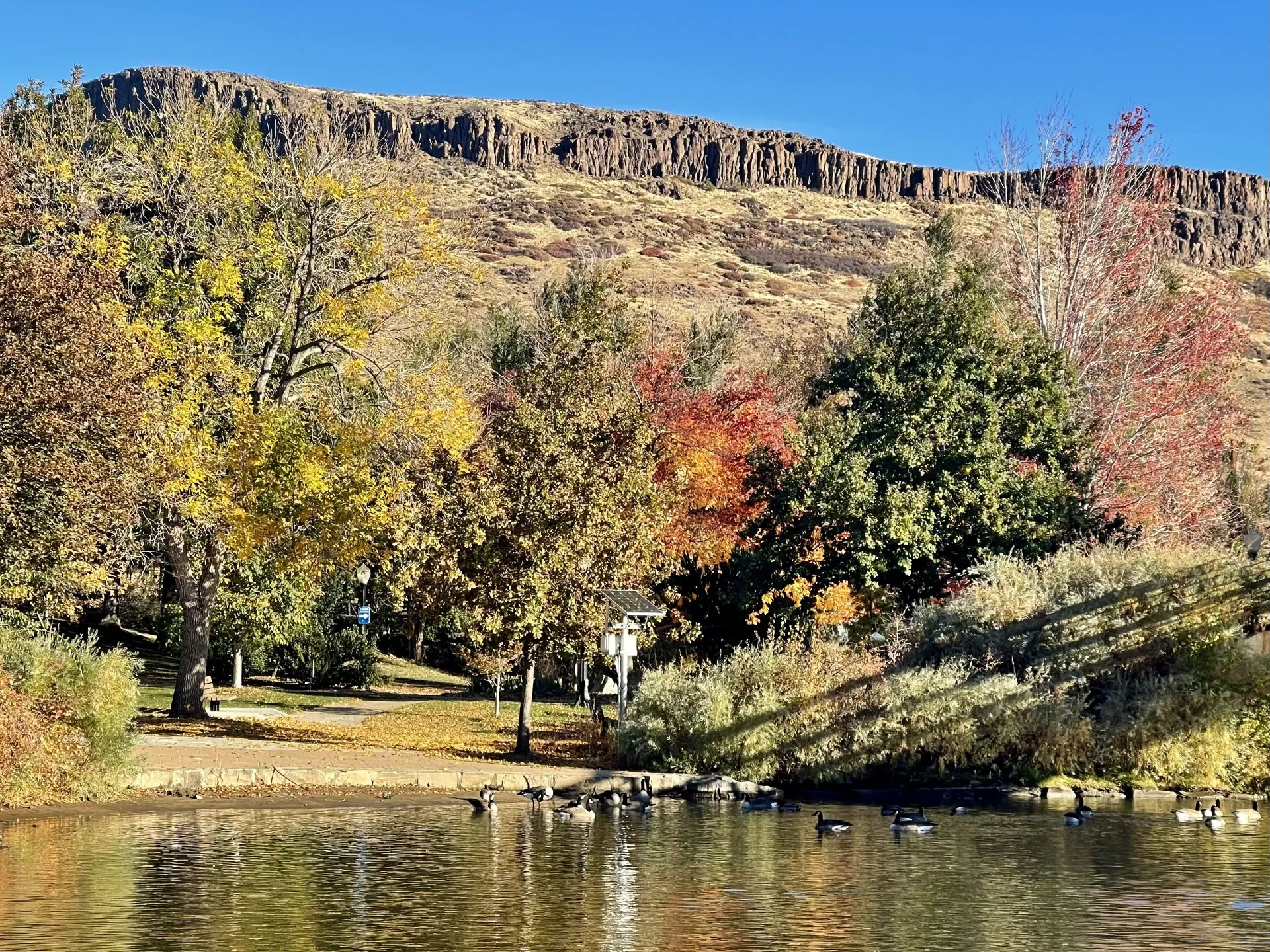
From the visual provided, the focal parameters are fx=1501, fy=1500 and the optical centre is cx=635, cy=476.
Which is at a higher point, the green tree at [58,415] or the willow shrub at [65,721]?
the green tree at [58,415]

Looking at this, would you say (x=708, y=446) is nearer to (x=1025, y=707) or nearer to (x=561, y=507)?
(x=561, y=507)

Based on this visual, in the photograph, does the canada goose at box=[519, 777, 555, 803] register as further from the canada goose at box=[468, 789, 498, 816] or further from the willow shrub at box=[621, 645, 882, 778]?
the willow shrub at box=[621, 645, 882, 778]

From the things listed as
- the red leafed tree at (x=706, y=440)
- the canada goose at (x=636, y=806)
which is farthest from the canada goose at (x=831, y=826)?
the red leafed tree at (x=706, y=440)

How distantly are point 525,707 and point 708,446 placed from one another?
16.2 metres

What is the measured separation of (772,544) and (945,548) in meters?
3.77

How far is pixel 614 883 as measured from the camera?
1542 centimetres

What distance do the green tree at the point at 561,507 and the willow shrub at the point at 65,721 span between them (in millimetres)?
7164

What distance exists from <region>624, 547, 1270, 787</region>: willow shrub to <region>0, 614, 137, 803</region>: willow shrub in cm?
898

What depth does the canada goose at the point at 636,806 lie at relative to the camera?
21.9 meters

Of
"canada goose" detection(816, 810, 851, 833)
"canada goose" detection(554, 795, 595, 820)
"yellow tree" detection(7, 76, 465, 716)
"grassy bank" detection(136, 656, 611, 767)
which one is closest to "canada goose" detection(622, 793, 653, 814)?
"canada goose" detection(554, 795, 595, 820)

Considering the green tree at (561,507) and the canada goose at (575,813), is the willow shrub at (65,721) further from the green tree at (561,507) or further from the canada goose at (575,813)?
the green tree at (561,507)

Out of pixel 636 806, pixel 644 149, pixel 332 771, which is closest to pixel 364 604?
pixel 332 771

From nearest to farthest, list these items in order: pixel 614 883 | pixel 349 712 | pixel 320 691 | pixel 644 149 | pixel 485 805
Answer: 1. pixel 614 883
2. pixel 485 805
3. pixel 349 712
4. pixel 320 691
5. pixel 644 149

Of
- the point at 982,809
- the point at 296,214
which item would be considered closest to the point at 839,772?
the point at 982,809
